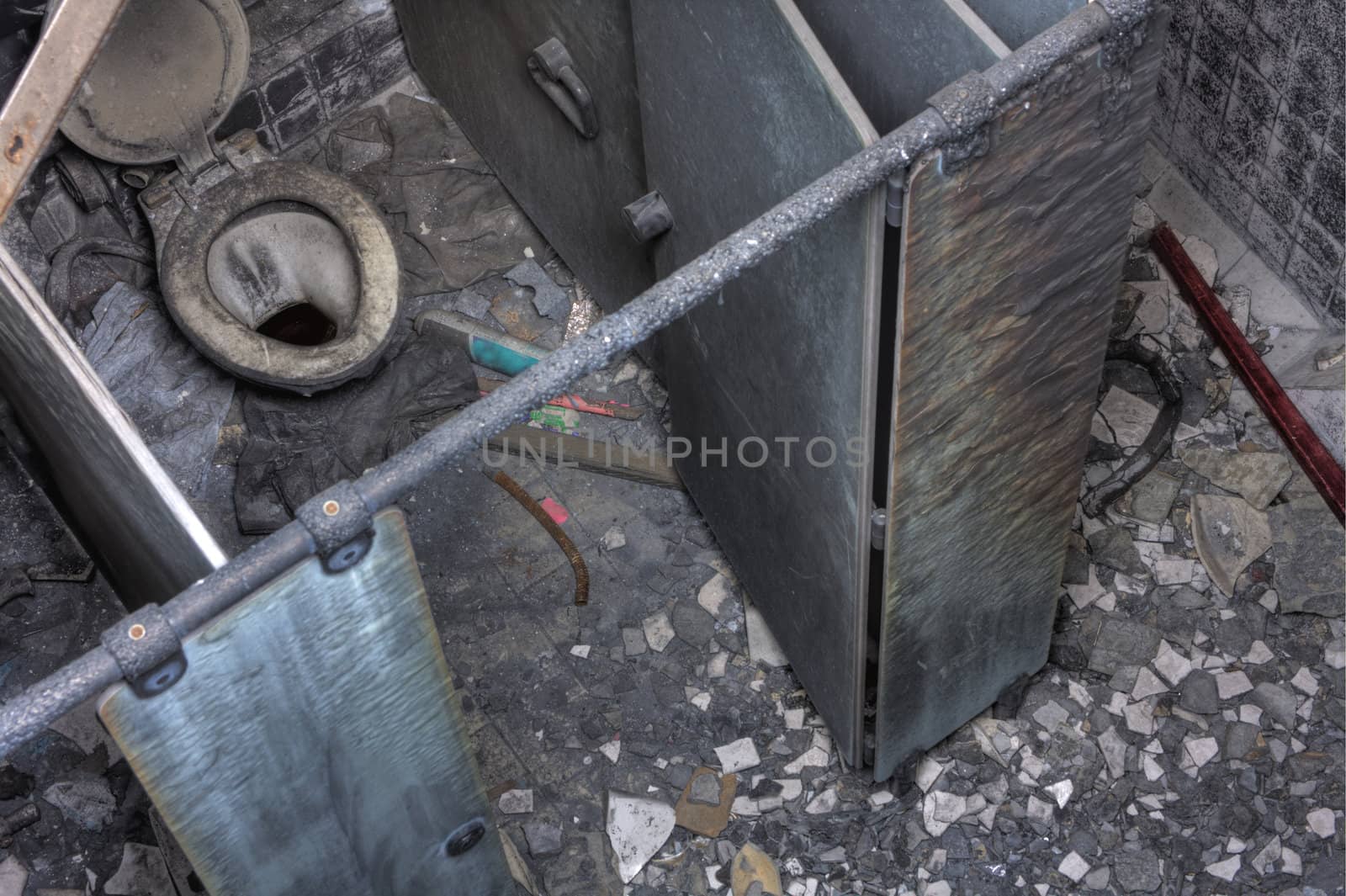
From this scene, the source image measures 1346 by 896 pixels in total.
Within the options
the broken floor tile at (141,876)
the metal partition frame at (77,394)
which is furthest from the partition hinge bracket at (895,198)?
the broken floor tile at (141,876)

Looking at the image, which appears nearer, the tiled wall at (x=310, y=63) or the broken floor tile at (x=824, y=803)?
the broken floor tile at (x=824, y=803)

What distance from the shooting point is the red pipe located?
411cm

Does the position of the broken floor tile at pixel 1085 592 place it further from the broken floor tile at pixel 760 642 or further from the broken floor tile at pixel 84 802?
the broken floor tile at pixel 84 802

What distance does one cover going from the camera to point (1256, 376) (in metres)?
4.30

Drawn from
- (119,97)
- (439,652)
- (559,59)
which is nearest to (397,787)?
(439,652)

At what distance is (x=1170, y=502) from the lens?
4.17 meters

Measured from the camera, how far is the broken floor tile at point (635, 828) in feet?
12.3

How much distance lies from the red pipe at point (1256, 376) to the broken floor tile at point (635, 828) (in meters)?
2.03

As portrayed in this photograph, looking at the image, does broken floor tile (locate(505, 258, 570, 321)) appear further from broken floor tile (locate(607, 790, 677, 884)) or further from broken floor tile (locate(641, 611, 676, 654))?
broken floor tile (locate(607, 790, 677, 884))

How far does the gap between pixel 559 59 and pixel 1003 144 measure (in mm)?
1905

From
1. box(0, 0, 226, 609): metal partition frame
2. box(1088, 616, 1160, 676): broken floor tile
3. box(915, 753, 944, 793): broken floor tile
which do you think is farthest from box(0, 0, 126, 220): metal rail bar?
box(1088, 616, 1160, 676): broken floor tile

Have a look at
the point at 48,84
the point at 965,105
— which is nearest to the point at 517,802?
the point at 48,84

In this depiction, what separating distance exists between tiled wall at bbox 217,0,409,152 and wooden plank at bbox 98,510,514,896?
10.6 ft

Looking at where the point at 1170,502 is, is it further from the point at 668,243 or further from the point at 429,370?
the point at 429,370
